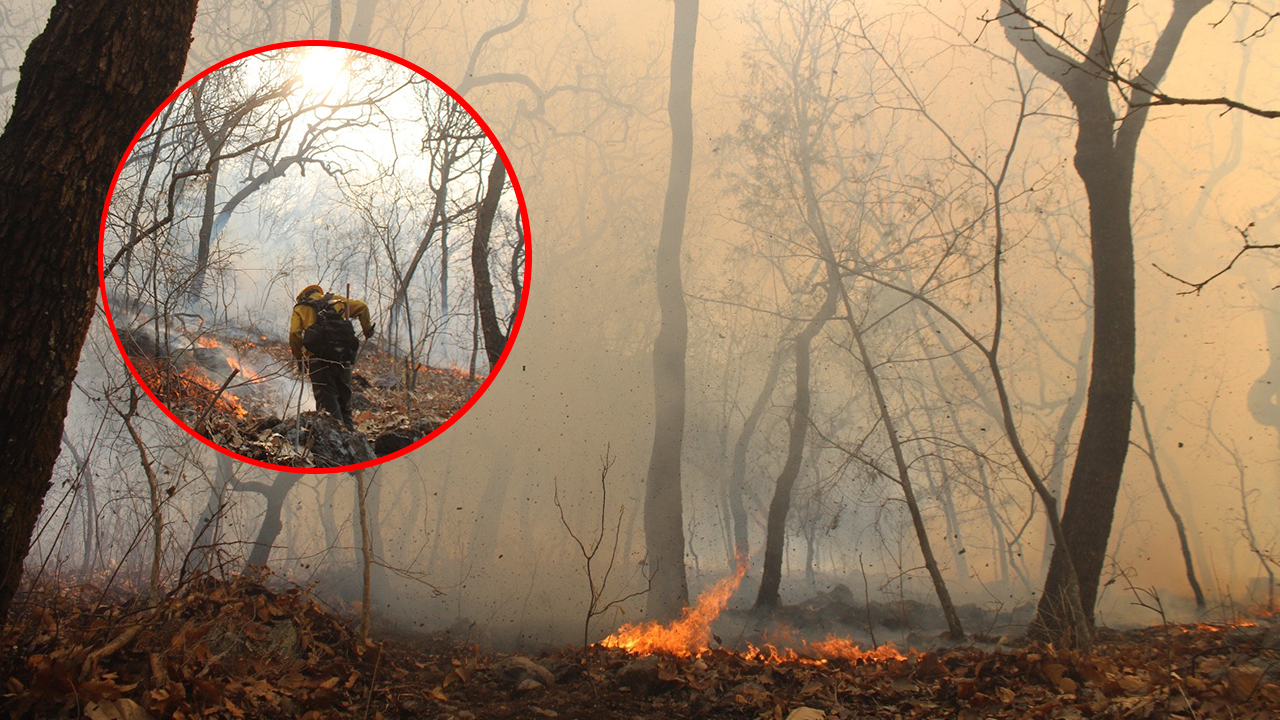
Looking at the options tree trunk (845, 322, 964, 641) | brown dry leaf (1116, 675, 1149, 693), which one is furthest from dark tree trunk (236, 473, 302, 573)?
brown dry leaf (1116, 675, 1149, 693)

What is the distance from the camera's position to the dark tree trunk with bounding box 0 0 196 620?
2232mm

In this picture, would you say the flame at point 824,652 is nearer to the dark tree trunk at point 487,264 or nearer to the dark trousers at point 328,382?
the dark tree trunk at point 487,264

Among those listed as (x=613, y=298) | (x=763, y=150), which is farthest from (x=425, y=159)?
(x=763, y=150)

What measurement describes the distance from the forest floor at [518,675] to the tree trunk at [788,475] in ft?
Answer: 1.52

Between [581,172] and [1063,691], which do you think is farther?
[581,172]

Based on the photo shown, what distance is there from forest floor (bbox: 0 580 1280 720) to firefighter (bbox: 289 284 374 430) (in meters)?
1.11

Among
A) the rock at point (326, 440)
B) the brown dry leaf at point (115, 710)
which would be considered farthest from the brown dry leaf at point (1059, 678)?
the brown dry leaf at point (115, 710)

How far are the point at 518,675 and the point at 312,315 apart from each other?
2158mm

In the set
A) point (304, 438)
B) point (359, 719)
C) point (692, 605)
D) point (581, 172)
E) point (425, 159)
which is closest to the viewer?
point (359, 719)

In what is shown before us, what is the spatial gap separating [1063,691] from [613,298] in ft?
10.5

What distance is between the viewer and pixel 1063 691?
330 centimetres

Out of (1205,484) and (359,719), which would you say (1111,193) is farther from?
(359,719)

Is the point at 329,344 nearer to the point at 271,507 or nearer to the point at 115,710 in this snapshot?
the point at 115,710

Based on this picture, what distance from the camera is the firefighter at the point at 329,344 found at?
3.43 metres
